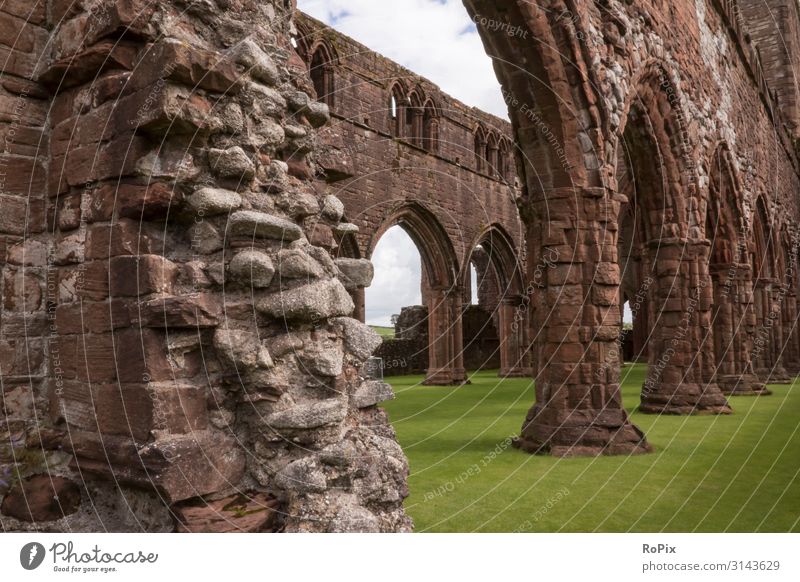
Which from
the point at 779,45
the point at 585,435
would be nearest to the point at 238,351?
the point at 585,435

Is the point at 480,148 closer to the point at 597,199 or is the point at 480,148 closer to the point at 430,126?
the point at 430,126

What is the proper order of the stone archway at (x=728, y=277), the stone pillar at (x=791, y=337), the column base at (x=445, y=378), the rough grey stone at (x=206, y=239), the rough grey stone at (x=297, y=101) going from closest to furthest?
the rough grey stone at (x=206, y=239), the rough grey stone at (x=297, y=101), the stone archway at (x=728, y=277), the column base at (x=445, y=378), the stone pillar at (x=791, y=337)

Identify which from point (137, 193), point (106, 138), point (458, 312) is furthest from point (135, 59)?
point (458, 312)

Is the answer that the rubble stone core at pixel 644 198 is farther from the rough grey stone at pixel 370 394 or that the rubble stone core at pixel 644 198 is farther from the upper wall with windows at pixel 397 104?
the upper wall with windows at pixel 397 104

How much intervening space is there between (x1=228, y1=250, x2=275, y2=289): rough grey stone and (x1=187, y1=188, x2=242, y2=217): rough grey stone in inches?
8.3

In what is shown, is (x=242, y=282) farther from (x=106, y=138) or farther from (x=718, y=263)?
(x=718, y=263)

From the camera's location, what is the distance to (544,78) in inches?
272

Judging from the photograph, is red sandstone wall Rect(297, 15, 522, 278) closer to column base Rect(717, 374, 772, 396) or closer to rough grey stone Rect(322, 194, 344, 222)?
column base Rect(717, 374, 772, 396)

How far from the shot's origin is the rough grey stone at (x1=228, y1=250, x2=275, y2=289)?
2648mm

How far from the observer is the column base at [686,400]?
984 cm

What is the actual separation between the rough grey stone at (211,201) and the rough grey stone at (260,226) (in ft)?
0.19

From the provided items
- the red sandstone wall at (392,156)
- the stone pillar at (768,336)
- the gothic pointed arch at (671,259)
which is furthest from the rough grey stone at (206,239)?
the stone pillar at (768,336)

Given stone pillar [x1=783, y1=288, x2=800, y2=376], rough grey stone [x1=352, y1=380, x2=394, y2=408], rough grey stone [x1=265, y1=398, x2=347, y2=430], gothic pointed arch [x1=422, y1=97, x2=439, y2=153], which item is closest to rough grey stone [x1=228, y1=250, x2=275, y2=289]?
rough grey stone [x1=265, y1=398, x2=347, y2=430]

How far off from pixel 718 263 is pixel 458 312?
283 inches
